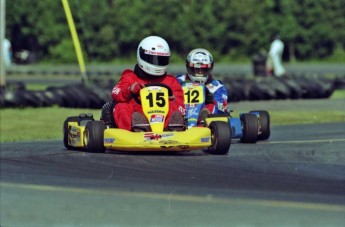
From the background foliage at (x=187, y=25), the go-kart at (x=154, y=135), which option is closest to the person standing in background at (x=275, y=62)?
the background foliage at (x=187, y=25)

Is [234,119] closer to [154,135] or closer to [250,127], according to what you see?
[250,127]

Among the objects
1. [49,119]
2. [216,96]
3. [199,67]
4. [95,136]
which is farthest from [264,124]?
[49,119]

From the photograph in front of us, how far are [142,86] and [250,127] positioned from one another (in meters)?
1.88

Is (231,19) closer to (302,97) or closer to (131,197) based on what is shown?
(302,97)

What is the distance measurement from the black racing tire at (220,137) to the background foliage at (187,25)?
Result: 127ft

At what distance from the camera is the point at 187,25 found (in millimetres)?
51188

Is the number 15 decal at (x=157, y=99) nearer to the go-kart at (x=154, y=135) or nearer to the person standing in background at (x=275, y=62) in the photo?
the go-kart at (x=154, y=135)

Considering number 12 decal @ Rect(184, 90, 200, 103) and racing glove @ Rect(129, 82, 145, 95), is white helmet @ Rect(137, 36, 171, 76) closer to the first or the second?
racing glove @ Rect(129, 82, 145, 95)

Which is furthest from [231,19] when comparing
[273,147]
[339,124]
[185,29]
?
[273,147]

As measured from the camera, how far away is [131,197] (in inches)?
347

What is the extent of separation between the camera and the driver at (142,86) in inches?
491

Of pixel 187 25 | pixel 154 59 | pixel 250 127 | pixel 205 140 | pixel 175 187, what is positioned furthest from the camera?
pixel 187 25

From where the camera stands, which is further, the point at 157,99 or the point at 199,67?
the point at 199,67

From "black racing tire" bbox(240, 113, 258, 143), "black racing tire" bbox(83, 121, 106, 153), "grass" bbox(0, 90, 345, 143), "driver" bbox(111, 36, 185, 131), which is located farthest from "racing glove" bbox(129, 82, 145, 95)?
"grass" bbox(0, 90, 345, 143)
